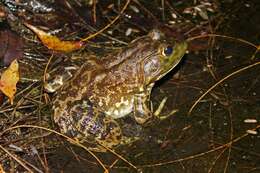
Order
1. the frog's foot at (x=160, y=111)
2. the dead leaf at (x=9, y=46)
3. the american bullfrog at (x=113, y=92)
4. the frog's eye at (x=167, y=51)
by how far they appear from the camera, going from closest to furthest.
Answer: the american bullfrog at (x=113, y=92)
the frog's eye at (x=167, y=51)
the frog's foot at (x=160, y=111)
the dead leaf at (x=9, y=46)

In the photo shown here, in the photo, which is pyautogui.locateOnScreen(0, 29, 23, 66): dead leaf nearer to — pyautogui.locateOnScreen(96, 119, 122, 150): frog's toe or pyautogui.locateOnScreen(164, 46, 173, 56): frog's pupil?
pyautogui.locateOnScreen(96, 119, 122, 150): frog's toe

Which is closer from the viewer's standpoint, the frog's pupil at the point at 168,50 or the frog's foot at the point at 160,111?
the frog's pupil at the point at 168,50

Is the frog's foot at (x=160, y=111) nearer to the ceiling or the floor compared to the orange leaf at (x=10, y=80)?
nearer to the floor

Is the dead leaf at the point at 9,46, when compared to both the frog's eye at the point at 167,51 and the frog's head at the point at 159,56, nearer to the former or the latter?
the frog's head at the point at 159,56

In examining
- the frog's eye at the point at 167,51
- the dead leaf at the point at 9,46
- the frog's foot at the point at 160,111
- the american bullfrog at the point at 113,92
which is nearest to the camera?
the american bullfrog at the point at 113,92

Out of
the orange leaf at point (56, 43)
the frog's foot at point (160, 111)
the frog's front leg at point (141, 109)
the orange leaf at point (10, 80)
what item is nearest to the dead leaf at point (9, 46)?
the orange leaf at point (56, 43)

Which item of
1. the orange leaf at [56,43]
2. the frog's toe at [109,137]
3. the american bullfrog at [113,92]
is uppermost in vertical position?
the orange leaf at [56,43]

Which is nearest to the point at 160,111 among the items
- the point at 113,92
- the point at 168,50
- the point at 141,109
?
the point at 141,109

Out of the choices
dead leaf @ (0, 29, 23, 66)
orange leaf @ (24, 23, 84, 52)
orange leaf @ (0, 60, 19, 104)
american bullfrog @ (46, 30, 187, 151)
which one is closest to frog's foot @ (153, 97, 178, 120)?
american bullfrog @ (46, 30, 187, 151)

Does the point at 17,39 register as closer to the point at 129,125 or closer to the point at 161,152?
the point at 129,125
